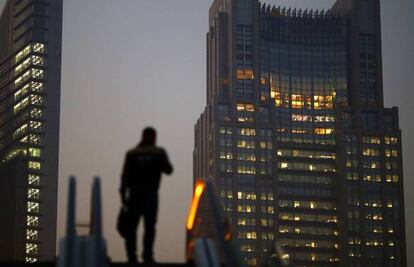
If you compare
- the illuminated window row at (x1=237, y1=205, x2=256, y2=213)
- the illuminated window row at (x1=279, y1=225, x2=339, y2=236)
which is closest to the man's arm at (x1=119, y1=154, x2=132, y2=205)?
the illuminated window row at (x1=237, y1=205, x2=256, y2=213)

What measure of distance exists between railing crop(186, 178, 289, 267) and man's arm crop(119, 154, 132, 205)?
902 millimetres

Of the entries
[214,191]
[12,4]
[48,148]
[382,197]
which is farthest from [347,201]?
[214,191]

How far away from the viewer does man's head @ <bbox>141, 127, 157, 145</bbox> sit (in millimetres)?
11125

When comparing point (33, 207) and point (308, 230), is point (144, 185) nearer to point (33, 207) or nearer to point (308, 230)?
point (33, 207)

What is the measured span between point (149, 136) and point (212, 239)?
131 centimetres

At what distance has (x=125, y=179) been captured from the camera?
442 inches

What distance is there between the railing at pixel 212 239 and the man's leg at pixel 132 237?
0.64 m

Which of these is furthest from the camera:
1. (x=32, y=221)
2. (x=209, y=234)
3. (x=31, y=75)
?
(x=31, y=75)

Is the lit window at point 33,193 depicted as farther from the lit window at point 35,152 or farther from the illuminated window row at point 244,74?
the illuminated window row at point 244,74

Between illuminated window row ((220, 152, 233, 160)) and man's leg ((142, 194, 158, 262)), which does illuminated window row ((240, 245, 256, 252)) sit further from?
man's leg ((142, 194, 158, 262))

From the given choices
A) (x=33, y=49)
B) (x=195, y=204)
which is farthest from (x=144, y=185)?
(x=33, y=49)

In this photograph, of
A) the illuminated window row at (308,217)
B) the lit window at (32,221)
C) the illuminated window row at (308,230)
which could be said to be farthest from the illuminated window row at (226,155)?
the lit window at (32,221)

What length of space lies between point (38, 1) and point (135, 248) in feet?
549

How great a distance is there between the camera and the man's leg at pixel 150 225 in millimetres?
11156
